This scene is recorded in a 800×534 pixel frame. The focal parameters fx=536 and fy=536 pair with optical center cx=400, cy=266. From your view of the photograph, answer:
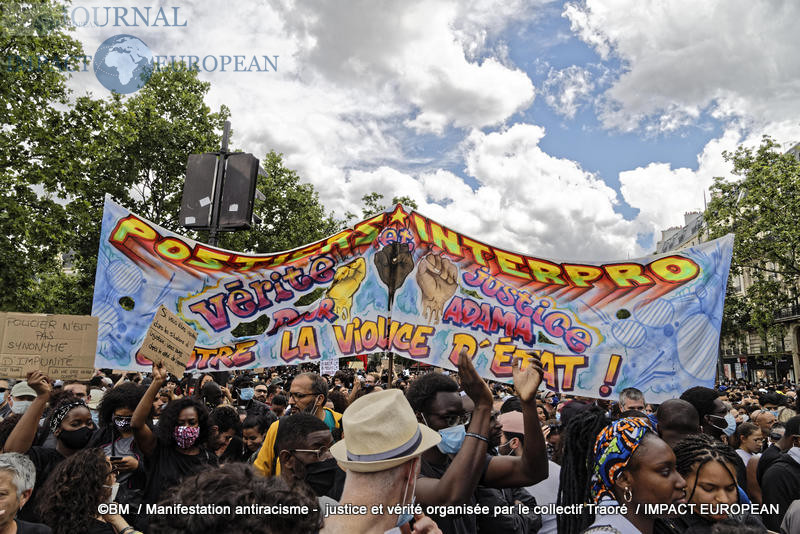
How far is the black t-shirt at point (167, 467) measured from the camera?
3922 millimetres

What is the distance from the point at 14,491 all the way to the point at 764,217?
28.7m

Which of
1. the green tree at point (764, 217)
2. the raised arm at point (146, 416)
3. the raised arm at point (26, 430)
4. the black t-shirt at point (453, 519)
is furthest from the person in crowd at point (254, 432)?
the green tree at point (764, 217)

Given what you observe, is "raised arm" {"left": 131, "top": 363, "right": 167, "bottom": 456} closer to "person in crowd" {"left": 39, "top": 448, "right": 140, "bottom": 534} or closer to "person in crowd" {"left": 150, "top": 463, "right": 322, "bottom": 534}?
"person in crowd" {"left": 39, "top": 448, "right": 140, "bottom": 534}

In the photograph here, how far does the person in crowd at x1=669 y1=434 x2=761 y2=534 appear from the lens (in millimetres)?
2658

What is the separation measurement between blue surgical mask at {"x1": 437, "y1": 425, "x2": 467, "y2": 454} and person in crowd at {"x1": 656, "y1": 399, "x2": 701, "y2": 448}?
167 cm

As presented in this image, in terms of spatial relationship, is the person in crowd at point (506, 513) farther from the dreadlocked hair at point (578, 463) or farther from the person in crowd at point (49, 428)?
the person in crowd at point (49, 428)

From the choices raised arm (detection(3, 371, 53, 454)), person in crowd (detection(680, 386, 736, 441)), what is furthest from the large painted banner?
raised arm (detection(3, 371, 53, 454))

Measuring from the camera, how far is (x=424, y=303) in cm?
555

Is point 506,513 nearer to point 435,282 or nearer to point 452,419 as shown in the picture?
point 452,419

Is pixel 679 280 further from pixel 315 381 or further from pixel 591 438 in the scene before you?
pixel 315 381

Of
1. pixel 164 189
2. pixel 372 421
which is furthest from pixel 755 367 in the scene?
pixel 372 421

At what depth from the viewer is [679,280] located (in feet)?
16.9

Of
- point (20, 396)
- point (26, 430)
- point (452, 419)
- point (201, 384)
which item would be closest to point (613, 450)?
point (452, 419)

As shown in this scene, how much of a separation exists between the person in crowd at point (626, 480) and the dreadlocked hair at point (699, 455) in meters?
0.36
